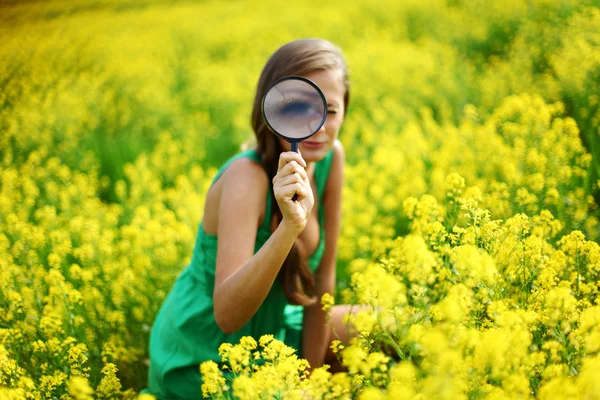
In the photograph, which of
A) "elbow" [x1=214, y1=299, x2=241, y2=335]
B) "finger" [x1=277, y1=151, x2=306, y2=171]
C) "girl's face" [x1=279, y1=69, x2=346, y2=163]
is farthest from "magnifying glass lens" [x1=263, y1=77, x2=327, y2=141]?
"elbow" [x1=214, y1=299, x2=241, y2=335]

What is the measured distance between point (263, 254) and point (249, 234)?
11.3 inches

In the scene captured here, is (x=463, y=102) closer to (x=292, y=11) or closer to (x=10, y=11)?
(x=10, y=11)

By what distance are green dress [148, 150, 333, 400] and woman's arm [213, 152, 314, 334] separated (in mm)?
120

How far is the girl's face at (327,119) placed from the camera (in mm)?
2107

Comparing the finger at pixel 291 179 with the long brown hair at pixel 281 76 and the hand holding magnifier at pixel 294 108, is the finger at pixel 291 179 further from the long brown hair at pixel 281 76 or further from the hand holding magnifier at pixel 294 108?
the long brown hair at pixel 281 76

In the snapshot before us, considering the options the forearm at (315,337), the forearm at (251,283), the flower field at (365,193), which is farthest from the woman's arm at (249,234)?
the forearm at (315,337)

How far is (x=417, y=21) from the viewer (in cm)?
877

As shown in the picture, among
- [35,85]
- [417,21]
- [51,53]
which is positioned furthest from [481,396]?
[417,21]

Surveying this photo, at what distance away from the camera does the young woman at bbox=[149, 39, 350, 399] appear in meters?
1.85

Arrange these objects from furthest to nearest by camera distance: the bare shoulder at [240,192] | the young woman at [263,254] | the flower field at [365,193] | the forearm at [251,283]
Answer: the bare shoulder at [240,192] → the young woman at [263,254] → the forearm at [251,283] → the flower field at [365,193]

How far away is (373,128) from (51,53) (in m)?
4.37

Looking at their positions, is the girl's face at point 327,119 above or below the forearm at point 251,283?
above

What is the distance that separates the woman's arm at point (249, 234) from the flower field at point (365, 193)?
23 centimetres

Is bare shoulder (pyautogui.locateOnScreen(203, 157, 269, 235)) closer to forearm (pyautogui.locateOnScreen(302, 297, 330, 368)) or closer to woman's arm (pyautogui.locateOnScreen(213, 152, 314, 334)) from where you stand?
woman's arm (pyautogui.locateOnScreen(213, 152, 314, 334))
